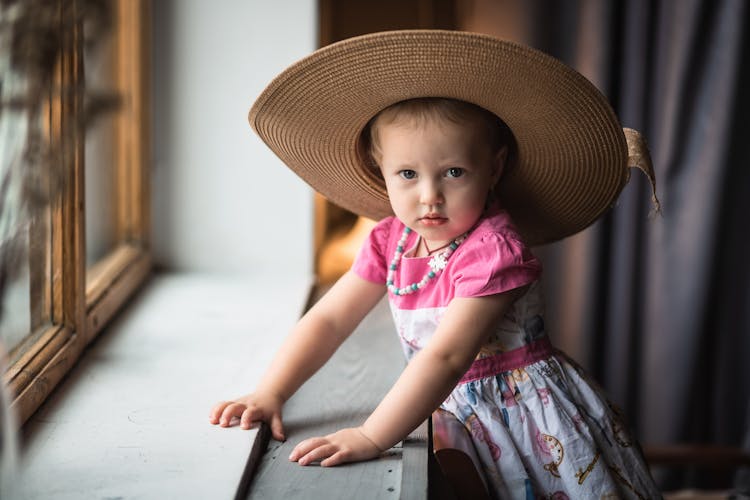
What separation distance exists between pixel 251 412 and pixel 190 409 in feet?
0.32

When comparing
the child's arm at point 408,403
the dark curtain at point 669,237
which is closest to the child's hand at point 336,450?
the child's arm at point 408,403

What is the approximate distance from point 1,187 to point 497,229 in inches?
23.7

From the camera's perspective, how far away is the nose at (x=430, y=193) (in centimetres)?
111

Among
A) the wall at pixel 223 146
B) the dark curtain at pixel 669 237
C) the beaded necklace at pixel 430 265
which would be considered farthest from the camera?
the dark curtain at pixel 669 237

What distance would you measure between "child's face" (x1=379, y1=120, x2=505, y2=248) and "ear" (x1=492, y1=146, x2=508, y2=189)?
1cm

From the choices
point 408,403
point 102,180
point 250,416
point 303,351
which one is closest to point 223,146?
point 102,180

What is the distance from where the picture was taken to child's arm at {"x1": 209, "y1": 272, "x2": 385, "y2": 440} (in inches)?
44.6

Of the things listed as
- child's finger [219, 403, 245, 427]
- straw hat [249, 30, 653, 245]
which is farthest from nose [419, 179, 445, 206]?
child's finger [219, 403, 245, 427]

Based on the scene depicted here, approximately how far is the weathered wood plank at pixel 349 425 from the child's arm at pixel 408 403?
2 centimetres

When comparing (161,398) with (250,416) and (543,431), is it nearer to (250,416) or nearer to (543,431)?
(250,416)

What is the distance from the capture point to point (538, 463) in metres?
1.15

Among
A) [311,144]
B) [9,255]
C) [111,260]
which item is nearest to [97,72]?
[111,260]

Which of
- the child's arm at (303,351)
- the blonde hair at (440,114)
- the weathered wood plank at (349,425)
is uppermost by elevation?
the blonde hair at (440,114)

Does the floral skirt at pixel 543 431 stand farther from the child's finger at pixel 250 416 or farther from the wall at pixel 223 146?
the wall at pixel 223 146
